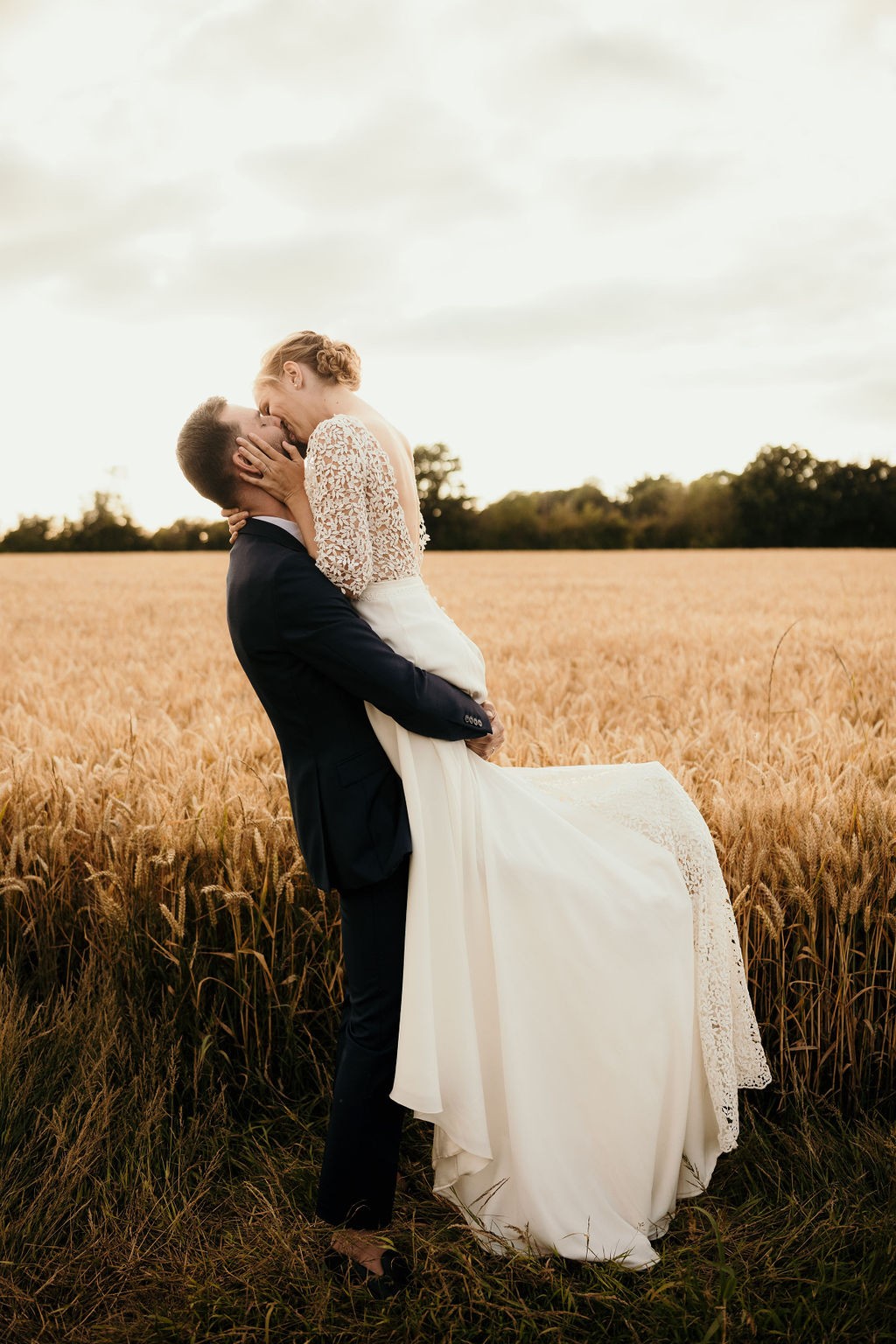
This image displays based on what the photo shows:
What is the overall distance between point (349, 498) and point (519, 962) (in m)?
1.15

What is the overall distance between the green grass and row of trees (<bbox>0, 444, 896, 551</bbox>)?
164 feet

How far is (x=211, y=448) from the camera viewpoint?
1.97 meters

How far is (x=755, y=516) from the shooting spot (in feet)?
179

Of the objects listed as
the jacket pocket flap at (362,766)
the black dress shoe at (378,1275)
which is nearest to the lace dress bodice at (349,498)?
the jacket pocket flap at (362,766)

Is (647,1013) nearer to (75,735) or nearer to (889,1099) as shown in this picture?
(889,1099)

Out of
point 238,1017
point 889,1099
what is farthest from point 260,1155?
point 889,1099

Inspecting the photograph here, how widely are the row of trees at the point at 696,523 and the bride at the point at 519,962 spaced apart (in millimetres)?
50366

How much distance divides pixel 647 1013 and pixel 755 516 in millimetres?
56754

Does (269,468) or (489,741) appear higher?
(269,468)

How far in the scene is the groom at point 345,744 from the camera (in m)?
1.86

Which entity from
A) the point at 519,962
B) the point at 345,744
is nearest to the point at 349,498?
the point at 345,744

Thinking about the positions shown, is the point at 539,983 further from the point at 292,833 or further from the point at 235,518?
the point at 235,518

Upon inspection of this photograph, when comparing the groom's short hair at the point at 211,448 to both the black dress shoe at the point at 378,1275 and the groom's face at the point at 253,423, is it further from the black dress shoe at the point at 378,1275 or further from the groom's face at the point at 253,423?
the black dress shoe at the point at 378,1275

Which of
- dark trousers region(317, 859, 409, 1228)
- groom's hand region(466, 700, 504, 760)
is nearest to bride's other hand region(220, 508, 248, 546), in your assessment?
groom's hand region(466, 700, 504, 760)
